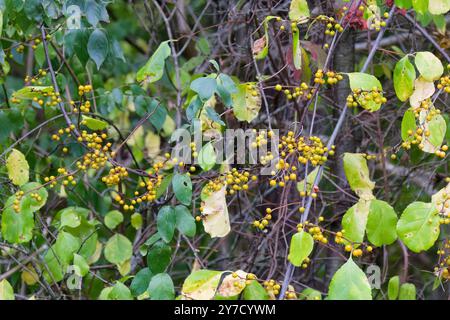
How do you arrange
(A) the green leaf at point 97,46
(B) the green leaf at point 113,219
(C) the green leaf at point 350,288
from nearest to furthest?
(C) the green leaf at point 350,288, (A) the green leaf at point 97,46, (B) the green leaf at point 113,219

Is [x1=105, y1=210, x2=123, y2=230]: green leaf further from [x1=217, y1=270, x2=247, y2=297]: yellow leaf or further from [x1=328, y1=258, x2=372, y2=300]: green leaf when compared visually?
[x1=328, y1=258, x2=372, y2=300]: green leaf

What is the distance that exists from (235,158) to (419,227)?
606 mm

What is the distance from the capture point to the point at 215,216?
156cm

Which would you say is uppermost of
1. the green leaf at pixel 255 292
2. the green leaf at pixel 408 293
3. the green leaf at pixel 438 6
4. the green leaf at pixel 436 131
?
the green leaf at pixel 438 6

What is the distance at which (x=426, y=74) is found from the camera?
1.50 meters

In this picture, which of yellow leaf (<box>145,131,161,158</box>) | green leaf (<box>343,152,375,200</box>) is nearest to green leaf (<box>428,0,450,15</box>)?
green leaf (<box>343,152,375,200</box>)

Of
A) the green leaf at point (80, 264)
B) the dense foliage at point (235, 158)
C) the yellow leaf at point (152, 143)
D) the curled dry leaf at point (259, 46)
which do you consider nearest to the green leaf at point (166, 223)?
the dense foliage at point (235, 158)

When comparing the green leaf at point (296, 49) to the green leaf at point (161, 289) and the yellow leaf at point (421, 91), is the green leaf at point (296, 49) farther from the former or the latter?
the green leaf at point (161, 289)

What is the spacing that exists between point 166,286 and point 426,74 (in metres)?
0.69

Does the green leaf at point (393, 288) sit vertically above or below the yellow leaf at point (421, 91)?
below

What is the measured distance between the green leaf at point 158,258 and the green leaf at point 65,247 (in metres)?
0.19

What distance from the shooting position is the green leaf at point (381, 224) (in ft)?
5.05

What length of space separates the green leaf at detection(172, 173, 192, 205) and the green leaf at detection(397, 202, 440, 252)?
44 centimetres
